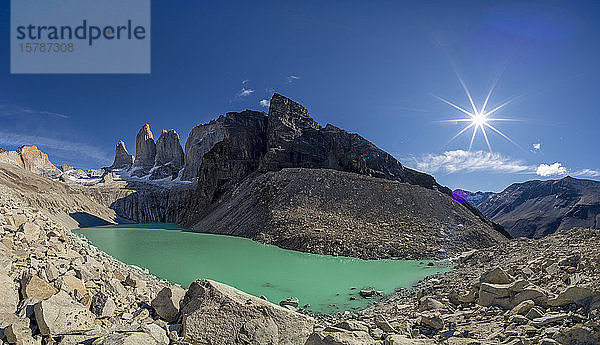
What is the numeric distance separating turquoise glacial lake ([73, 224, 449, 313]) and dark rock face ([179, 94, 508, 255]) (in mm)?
26990

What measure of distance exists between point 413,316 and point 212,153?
55.1 metres

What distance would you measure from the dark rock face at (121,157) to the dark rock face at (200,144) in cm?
4056

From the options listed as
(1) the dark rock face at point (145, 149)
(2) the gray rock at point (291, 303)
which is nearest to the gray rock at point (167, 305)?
(2) the gray rock at point (291, 303)

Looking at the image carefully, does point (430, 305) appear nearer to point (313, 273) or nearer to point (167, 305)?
point (167, 305)

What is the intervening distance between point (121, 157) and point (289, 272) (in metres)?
134

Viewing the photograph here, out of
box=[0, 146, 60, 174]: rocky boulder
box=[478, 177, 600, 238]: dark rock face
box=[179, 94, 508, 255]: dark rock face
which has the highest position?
box=[0, 146, 60, 174]: rocky boulder

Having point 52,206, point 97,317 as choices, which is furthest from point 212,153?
point 97,317

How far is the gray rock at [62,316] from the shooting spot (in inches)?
150

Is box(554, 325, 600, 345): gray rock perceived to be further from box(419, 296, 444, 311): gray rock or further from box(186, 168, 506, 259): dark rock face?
box(186, 168, 506, 259): dark rock face

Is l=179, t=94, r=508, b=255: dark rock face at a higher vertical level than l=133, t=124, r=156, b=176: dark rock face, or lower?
A: lower

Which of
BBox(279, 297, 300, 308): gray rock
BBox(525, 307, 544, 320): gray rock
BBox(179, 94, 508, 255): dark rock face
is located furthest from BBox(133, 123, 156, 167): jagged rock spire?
BBox(525, 307, 544, 320): gray rock

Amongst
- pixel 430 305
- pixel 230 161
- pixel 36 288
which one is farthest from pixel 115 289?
pixel 230 161

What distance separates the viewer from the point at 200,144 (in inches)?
3760

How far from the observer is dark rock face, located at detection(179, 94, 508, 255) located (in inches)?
1857
